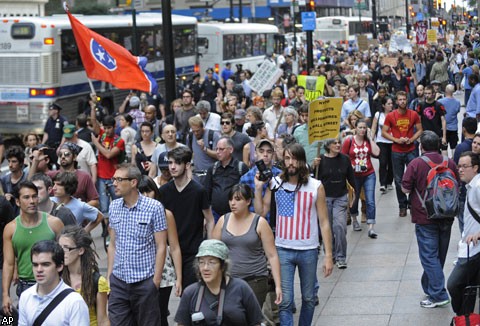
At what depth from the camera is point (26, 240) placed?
790 centimetres

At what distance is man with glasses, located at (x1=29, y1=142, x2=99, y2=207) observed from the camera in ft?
34.3

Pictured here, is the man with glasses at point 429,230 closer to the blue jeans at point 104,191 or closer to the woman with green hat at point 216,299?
the woman with green hat at point 216,299

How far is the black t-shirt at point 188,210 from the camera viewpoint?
8.95 metres

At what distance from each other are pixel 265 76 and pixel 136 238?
12.9 meters

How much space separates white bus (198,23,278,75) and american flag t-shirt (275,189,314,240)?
99.8 feet

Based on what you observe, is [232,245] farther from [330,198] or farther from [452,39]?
[452,39]

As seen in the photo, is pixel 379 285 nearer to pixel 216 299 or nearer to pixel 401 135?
pixel 401 135

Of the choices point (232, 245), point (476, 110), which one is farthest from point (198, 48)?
point (232, 245)

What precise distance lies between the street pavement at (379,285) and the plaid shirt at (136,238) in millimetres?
2153

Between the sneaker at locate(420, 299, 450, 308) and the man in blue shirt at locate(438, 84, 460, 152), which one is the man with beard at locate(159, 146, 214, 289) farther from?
the man in blue shirt at locate(438, 84, 460, 152)

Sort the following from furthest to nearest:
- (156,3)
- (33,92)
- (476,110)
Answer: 1. (156,3)
2. (33,92)
3. (476,110)

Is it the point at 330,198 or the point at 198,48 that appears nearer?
the point at 330,198

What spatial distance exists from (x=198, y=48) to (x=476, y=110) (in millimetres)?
23658

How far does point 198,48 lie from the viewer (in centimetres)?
4003
